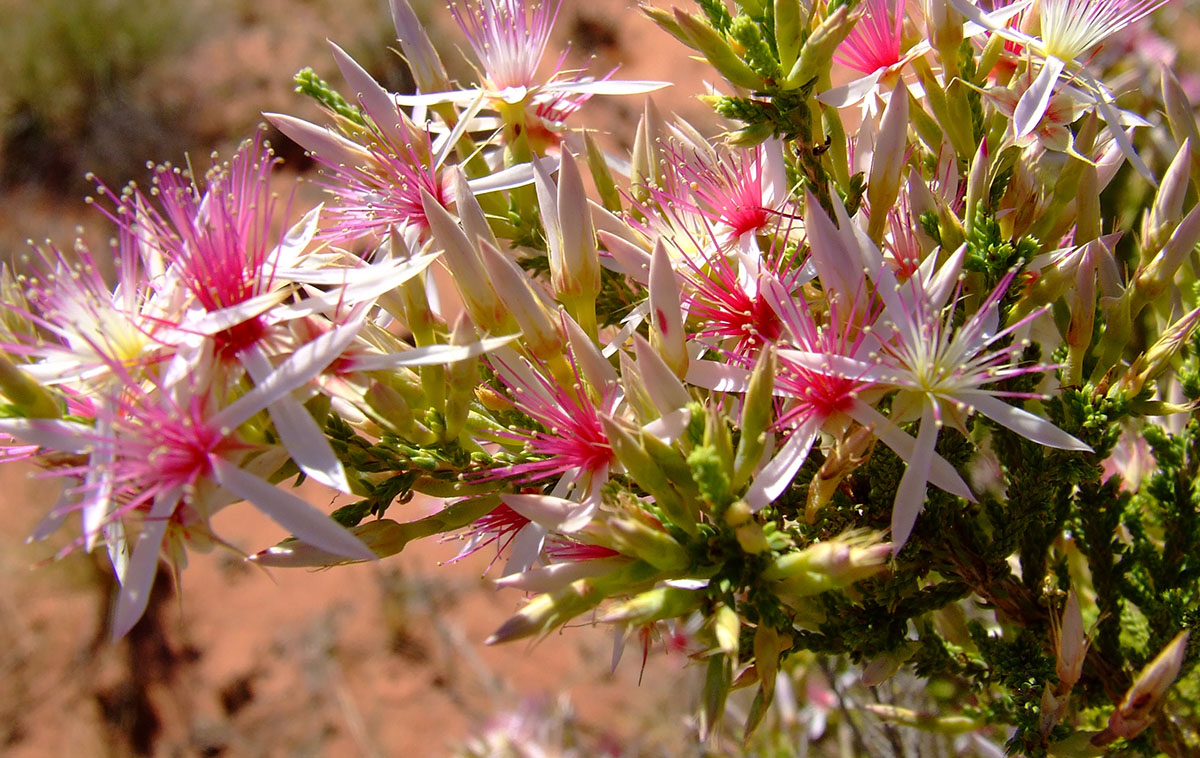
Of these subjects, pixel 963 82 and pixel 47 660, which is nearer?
pixel 963 82

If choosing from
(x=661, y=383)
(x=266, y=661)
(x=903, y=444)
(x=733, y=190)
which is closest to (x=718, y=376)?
(x=661, y=383)

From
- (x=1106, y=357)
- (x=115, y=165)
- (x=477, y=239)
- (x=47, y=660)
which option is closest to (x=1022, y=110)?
(x=1106, y=357)

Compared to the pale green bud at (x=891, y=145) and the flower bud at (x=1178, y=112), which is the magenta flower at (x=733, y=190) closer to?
the pale green bud at (x=891, y=145)

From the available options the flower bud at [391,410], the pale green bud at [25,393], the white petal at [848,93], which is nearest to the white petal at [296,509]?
the flower bud at [391,410]

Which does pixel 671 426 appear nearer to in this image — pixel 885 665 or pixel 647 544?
pixel 647 544

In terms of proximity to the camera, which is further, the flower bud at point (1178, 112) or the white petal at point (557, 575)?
the flower bud at point (1178, 112)

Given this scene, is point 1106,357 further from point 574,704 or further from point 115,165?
point 115,165

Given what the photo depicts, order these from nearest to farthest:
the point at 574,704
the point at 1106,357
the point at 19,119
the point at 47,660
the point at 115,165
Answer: the point at 1106,357 → the point at 574,704 → the point at 47,660 → the point at 115,165 → the point at 19,119
